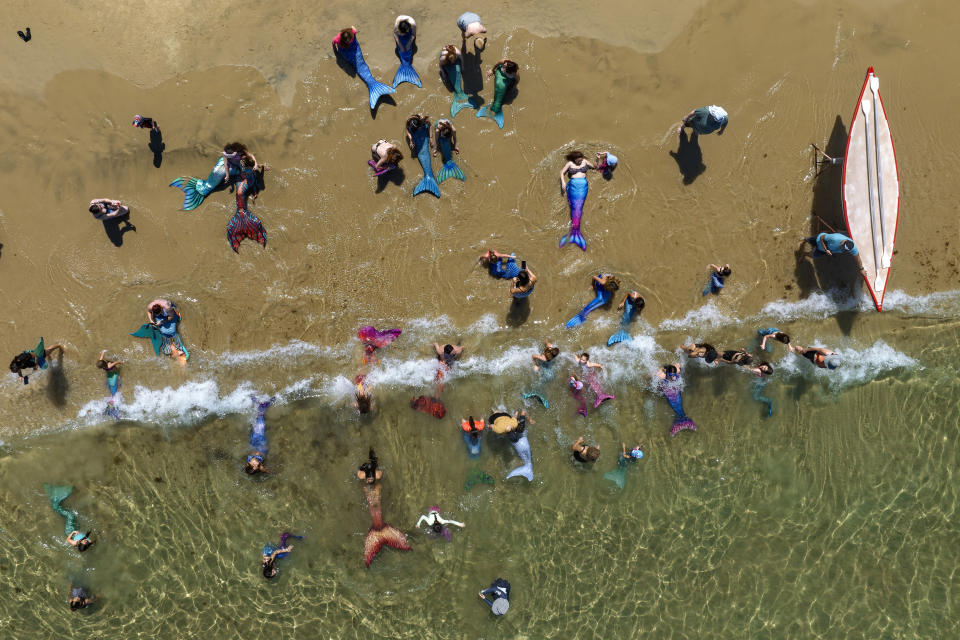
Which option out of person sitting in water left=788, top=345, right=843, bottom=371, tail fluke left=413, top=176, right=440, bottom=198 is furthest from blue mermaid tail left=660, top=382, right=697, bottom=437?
tail fluke left=413, top=176, right=440, bottom=198

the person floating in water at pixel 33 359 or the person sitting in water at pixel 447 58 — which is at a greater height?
the person sitting in water at pixel 447 58

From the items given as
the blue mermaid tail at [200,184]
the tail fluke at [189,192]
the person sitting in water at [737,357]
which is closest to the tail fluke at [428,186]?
the blue mermaid tail at [200,184]

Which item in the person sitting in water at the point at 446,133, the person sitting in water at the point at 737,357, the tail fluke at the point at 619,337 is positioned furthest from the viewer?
the tail fluke at the point at 619,337

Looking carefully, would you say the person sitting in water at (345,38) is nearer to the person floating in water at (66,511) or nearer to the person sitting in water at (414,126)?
the person sitting in water at (414,126)

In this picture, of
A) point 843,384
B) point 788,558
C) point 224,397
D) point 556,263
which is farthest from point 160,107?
point 788,558

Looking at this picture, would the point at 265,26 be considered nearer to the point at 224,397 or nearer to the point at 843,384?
the point at 224,397

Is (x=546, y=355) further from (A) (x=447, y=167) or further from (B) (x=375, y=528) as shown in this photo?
(B) (x=375, y=528)
